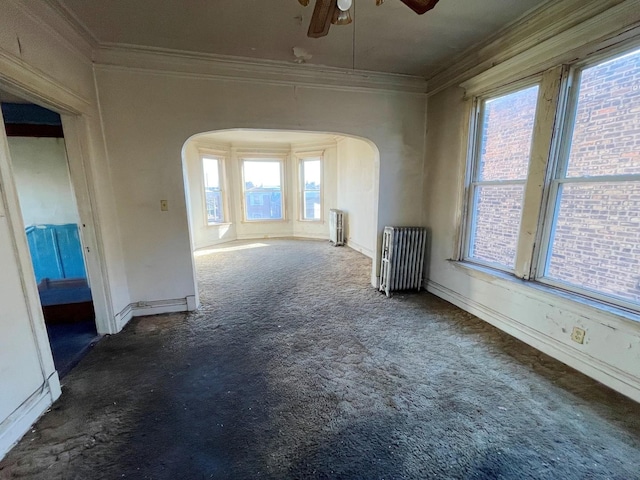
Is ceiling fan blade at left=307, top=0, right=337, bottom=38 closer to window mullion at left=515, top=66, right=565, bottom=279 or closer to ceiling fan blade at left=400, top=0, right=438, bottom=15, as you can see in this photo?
ceiling fan blade at left=400, top=0, right=438, bottom=15

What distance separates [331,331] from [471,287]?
1621 millimetres

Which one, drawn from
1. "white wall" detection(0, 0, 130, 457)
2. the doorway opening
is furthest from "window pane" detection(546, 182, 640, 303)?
the doorway opening

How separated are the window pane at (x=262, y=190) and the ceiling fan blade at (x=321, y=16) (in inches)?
240

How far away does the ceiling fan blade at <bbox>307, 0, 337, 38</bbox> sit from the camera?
4.49 feet

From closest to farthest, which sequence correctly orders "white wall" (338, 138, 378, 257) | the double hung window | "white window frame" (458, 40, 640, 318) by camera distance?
"white window frame" (458, 40, 640, 318) → "white wall" (338, 138, 378, 257) → the double hung window

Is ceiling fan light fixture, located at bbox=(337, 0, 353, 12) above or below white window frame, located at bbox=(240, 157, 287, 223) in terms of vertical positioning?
above

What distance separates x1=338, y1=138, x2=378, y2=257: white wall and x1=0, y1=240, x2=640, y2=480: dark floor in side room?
2.82 m

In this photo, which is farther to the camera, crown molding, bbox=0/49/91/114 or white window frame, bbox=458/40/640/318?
white window frame, bbox=458/40/640/318

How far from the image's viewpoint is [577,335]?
6.73ft

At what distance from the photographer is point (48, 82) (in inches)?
75.6

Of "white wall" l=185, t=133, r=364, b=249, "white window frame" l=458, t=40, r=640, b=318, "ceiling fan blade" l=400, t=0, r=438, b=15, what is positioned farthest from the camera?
"white wall" l=185, t=133, r=364, b=249

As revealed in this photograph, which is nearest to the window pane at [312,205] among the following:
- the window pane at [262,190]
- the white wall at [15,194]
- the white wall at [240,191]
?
the white wall at [240,191]

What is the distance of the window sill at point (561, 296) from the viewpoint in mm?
1798

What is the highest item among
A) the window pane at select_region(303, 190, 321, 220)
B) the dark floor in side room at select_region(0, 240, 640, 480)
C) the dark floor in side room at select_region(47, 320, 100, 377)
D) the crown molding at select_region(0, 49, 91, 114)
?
the crown molding at select_region(0, 49, 91, 114)
